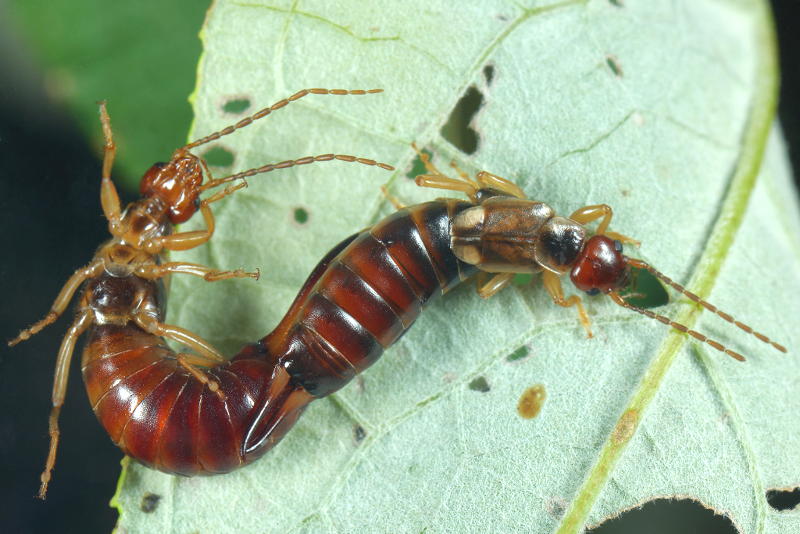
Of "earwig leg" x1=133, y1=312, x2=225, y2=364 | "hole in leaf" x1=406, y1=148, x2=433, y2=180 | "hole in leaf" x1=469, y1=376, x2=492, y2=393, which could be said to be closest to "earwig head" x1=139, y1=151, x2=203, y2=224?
"earwig leg" x1=133, y1=312, x2=225, y2=364

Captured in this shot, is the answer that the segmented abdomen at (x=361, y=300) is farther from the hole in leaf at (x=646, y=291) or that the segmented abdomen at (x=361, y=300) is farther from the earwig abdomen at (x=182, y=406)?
the hole in leaf at (x=646, y=291)

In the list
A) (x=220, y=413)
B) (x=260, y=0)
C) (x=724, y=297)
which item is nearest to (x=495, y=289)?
(x=724, y=297)

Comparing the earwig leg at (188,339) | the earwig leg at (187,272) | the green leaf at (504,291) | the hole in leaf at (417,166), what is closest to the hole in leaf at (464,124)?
the green leaf at (504,291)

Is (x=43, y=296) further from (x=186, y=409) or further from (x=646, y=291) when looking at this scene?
(x=646, y=291)

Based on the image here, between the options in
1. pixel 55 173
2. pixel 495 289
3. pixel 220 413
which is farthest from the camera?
pixel 55 173

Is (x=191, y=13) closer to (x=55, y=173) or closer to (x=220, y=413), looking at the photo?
(x=55, y=173)

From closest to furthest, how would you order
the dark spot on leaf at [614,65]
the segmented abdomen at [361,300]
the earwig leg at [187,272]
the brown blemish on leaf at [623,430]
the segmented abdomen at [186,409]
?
the segmented abdomen at [186,409]
the segmented abdomen at [361,300]
the earwig leg at [187,272]
the brown blemish on leaf at [623,430]
the dark spot on leaf at [614,65]
